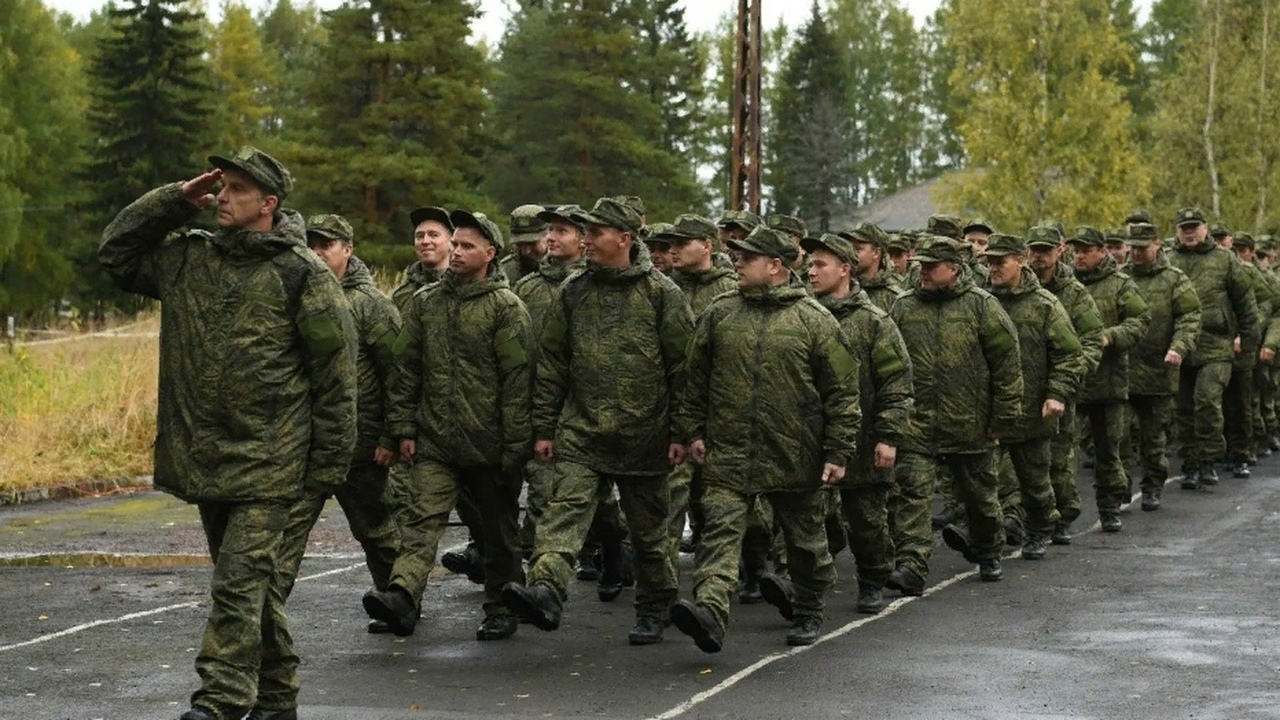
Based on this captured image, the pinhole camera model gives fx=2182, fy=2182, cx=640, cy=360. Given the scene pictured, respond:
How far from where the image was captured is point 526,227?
14188 millimetres

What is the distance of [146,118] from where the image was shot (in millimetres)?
59625

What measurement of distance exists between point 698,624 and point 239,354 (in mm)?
2861

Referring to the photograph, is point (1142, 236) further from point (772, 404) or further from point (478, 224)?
point (478, 224)

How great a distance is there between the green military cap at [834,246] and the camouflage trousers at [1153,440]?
6709mm

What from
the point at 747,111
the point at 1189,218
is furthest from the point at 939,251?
the point at 747,111

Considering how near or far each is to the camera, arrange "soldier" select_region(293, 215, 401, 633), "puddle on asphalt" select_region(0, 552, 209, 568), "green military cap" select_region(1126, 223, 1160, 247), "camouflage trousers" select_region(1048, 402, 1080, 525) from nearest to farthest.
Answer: "soldier" select_region(293, 215, 401, 633) < "puddle on asphalt" select_region(0, 552, 209, 568) < "camouflage trousers" select_region(1048, 402, 1080, 525) < "green military cap" select_region(1126, 223, 1160, 247)

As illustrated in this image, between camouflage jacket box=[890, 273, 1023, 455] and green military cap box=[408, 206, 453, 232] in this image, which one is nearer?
green military cap box=[408, 206, 453, 232]

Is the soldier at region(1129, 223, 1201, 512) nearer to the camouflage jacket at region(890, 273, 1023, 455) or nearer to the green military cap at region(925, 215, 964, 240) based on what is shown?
the green military cap at region(925, 215, 964, 240)

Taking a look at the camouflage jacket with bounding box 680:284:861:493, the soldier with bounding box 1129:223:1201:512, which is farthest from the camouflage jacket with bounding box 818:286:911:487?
the soldier with bounding box 1129:223:1201:512

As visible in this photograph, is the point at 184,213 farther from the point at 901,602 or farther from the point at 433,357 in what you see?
the point at 901,602

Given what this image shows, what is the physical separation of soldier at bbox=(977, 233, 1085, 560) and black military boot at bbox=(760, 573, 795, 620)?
3855mm

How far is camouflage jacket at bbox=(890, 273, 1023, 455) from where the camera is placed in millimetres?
13852

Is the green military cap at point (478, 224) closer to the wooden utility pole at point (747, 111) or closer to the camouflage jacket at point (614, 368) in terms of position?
the camouflage jacket at point (614, 368)

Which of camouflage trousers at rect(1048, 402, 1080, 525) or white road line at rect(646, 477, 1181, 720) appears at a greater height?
camouflage trousers at rect(1048, 402, 1080, 525)
